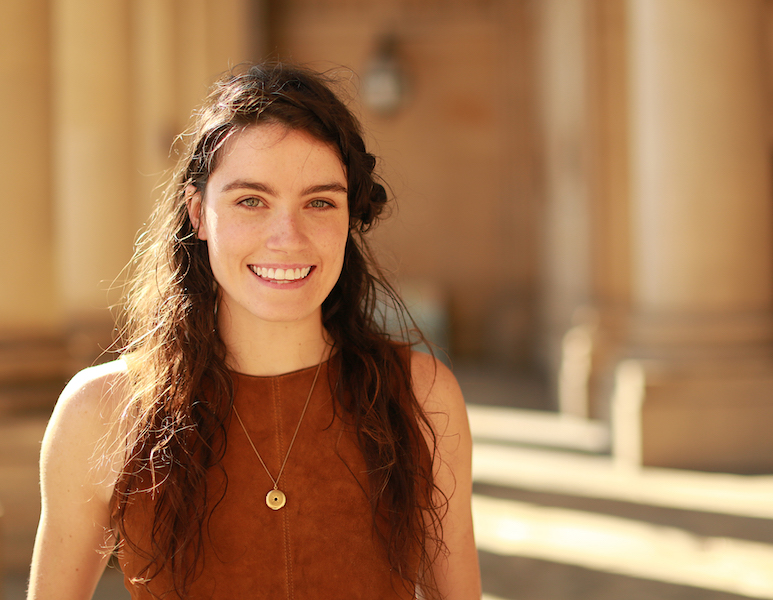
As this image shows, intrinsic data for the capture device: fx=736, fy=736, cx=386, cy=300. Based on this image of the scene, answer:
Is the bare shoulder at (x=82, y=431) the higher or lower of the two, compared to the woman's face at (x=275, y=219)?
lower

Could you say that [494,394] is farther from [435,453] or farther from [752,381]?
[435,453]

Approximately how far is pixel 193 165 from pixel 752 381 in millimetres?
5391

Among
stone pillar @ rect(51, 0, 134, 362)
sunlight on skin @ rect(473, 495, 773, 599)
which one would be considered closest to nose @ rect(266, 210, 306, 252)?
sunlight on skin @ rect(473, 495, 773, 599)

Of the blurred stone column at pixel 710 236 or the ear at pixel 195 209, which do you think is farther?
the blurred stone column at pixel 710 236

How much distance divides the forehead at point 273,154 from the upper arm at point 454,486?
675 millimetres

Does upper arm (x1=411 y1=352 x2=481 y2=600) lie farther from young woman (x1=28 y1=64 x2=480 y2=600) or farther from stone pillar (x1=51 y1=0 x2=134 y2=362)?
stone pillar (x1=51 y1=0 x2=134 y2=362)

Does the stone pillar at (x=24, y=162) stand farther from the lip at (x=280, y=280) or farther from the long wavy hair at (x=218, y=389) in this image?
the lip at (x=280, y=280)

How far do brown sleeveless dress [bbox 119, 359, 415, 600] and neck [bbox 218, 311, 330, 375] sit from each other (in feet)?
0.16

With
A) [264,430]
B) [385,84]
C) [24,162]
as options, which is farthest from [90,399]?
[385,84]

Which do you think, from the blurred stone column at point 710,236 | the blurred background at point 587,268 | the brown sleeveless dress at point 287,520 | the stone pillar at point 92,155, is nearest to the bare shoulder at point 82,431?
the brown sleeveless dress at point 287,520

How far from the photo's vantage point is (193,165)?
1.90 meters

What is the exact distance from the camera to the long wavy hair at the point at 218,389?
5.78ft

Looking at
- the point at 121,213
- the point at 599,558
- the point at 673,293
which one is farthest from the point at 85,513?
the point at 121,213

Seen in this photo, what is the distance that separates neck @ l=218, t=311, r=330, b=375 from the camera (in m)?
1.90
